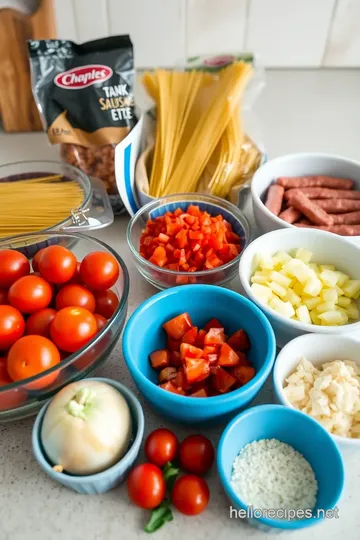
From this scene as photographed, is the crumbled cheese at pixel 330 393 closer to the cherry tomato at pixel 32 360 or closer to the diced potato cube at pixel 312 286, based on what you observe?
the diced potato cube at pixel 312 286

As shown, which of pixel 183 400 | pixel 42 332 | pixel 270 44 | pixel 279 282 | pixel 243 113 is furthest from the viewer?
pixel 270 44

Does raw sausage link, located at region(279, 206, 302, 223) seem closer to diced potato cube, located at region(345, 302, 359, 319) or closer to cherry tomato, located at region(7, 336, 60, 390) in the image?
diced potato cube, located at region(345, 302, 359, 319)

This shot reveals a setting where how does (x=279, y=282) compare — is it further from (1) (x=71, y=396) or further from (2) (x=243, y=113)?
(2) (x=243, y=113)

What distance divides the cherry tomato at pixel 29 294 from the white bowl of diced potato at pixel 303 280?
1.13ft

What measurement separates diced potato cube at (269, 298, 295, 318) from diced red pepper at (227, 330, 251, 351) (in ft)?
0.27

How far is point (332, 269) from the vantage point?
2.89 feet

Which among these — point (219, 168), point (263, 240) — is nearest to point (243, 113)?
point (219, 168)

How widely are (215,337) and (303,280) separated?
0.21 meters

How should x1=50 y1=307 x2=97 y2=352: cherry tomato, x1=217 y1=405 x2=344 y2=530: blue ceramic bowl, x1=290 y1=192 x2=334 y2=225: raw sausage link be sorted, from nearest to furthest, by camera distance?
x1=217 y1=405 x2=344 y2=530: blue ceramic bowl < x1=50 y1=307 x2=97 y2=352: cherry tomato < x1=290 y1=192 x2=334 y2=225: raw sausage link

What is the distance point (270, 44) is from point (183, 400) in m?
1.40

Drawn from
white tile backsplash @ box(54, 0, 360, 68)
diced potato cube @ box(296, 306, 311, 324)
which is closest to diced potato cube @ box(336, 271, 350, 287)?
diced potato cube @ box(296, 306, 311, 324)

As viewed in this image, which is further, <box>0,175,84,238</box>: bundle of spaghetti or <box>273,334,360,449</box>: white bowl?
<box>0,175,84,238</box>: bundle of spaghetti

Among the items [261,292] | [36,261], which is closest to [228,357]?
[261,292]

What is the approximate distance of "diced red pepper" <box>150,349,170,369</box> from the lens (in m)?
0.73
